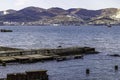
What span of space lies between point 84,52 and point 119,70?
33.6m

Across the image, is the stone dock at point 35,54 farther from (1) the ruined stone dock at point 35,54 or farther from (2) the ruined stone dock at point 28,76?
(2) the ruined stone dock at point 28,76

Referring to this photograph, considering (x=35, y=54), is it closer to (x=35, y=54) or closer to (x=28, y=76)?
(x=35, y=54)

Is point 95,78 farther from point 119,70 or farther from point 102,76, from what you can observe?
point 119,70

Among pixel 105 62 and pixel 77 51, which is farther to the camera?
pixel 77 51

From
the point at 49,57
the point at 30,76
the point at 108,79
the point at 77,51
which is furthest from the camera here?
the point at 77,51

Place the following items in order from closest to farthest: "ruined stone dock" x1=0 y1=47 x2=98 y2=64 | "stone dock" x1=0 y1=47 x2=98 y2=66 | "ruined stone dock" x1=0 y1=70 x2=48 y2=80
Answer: "ruined stone dock" x1=0 y1=70 x2=48 y2=80
"stone dock" x1=0 y1=47 x2=98 y2=66
"ruined stone dock" x1=0 y1=47 x2=98 y2=64

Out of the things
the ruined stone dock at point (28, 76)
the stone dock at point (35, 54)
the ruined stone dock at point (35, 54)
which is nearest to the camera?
the ruined stone dock at point (28, 76)

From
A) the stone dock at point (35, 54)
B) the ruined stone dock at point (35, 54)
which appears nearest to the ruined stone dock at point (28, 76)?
the stone dock at point (35, 54)

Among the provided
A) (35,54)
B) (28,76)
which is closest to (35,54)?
(35,54)

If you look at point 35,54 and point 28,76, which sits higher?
point 28,76

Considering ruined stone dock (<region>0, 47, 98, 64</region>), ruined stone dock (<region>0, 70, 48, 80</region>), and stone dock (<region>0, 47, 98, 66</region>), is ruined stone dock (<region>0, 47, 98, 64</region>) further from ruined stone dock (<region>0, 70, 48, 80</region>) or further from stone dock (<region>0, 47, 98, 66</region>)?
ruined stone dock (<region>0, 70, 48, 80</region>)

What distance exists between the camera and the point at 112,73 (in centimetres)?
7188

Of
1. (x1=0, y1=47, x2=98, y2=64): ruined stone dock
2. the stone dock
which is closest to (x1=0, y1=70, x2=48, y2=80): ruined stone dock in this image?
the stone dock

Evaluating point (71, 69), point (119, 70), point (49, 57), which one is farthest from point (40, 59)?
point (119, 70)
